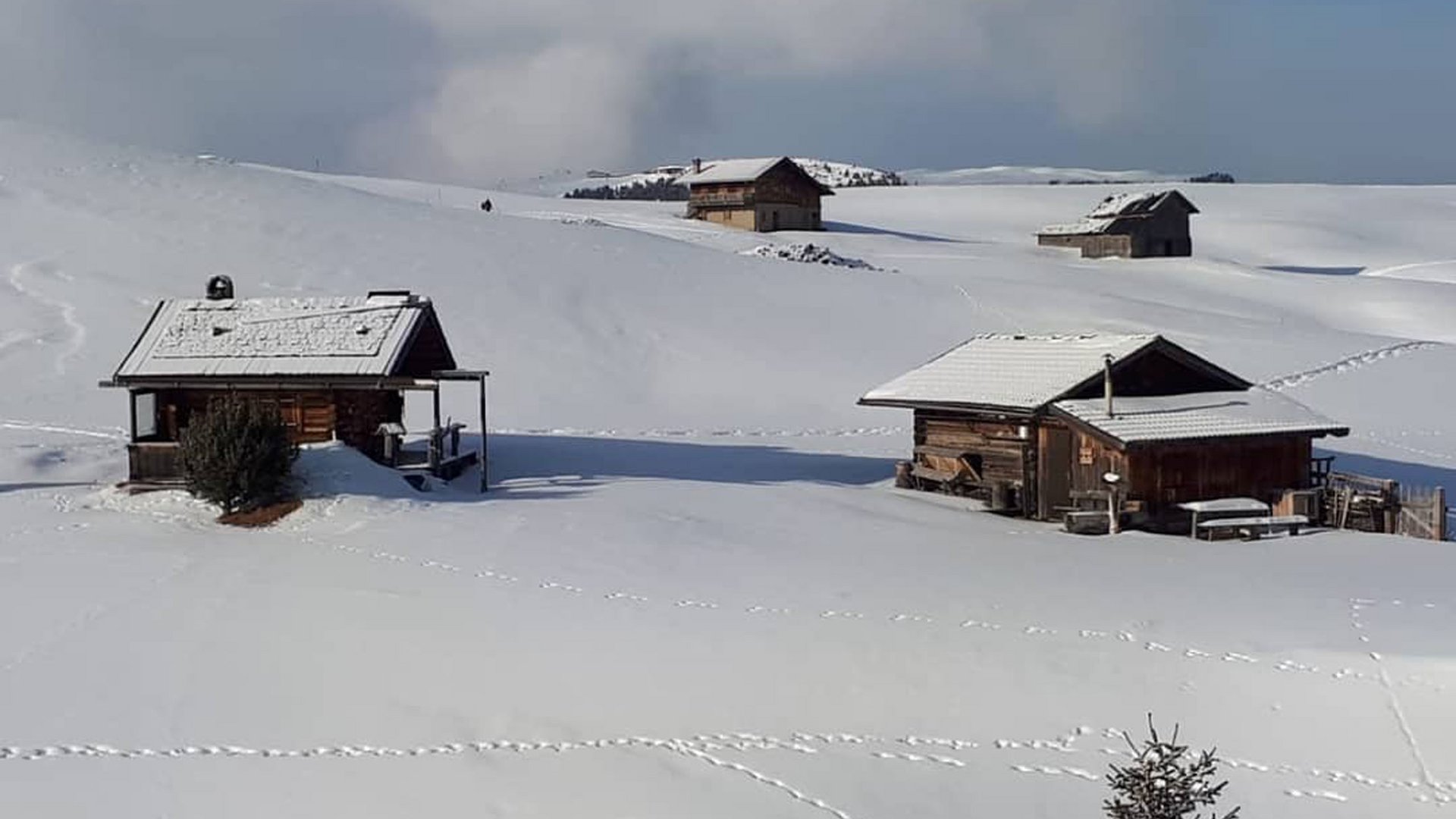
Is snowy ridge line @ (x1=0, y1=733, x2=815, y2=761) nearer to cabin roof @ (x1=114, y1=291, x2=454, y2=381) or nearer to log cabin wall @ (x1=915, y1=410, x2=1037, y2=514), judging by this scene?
cabin roof @ (x1=114, y1=291, x2=454, y2=381)

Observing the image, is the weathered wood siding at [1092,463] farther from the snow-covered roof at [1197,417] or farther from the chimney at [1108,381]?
the chimney at [1108,381]

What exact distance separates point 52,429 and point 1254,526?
23979mm

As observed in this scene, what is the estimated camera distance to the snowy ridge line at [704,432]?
3419 centimetres

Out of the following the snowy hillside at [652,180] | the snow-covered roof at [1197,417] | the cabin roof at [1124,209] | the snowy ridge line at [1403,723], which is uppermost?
the snowy hillside at [652,180]

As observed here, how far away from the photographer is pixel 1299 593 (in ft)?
63.8

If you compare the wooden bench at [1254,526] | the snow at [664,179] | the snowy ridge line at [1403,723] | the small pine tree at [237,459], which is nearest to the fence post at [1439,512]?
the wooden bench at [1254,526]

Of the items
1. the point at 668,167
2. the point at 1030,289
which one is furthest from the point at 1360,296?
the point at 668,167

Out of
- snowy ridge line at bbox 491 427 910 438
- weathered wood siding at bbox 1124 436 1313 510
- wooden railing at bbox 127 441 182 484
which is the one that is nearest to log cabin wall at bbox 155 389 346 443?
wooden railing at bbox 127 441 182 484

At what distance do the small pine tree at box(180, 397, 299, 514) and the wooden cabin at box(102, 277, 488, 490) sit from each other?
7.56 ft

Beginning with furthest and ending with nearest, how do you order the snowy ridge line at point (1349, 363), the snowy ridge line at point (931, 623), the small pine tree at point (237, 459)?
the snowy ridge line at point (1349, 363) → the small pine tree at point (237, 459) → the snowy ridge line at point (931, 623)

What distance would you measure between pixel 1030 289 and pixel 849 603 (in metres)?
40.2

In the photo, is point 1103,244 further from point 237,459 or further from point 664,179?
point 664,179

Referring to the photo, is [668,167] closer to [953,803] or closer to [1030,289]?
[1030,289]

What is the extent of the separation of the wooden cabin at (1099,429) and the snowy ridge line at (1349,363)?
47.2ft
